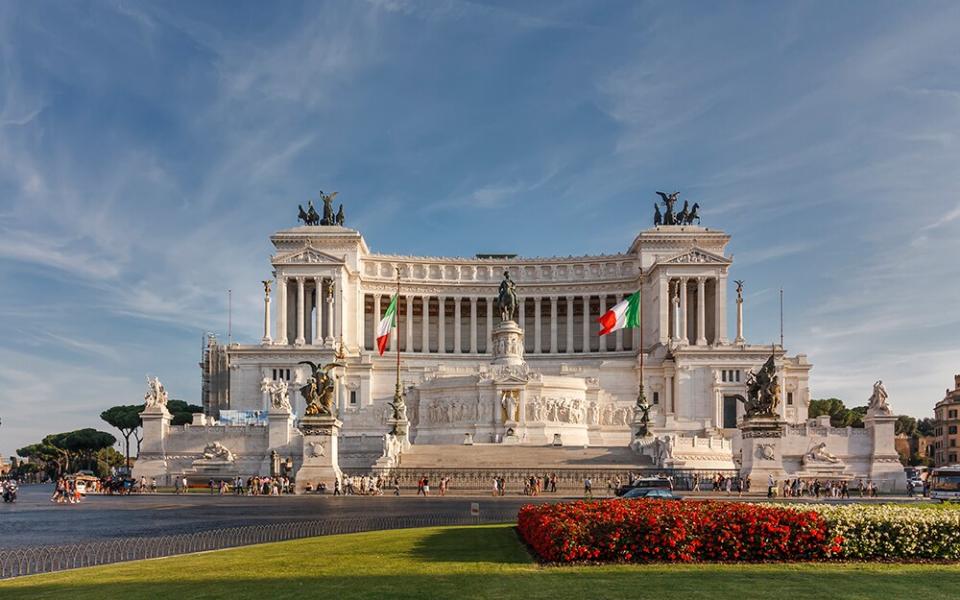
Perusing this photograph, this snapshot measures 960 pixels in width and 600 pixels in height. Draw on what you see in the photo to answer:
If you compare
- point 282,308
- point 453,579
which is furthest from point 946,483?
point 282,308

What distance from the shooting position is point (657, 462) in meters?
63.7

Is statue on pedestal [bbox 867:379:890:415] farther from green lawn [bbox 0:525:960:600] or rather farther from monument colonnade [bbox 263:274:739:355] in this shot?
A: green lawn [bbox 0:525:960:600]

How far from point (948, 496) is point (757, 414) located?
40.6ft

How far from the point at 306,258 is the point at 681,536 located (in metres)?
95.8

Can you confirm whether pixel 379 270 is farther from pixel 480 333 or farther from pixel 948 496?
pixel 948 496

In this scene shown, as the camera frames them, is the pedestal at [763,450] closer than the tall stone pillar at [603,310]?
Yes

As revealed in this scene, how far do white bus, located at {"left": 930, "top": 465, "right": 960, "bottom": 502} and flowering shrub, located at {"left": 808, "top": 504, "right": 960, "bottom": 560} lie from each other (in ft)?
120

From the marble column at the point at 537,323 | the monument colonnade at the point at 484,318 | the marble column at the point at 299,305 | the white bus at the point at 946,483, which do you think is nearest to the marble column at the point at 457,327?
the monument colonnade at the point at 484,318

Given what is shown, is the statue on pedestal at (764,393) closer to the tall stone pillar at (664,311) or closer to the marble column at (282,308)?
the tall stone pillar at (664,311)

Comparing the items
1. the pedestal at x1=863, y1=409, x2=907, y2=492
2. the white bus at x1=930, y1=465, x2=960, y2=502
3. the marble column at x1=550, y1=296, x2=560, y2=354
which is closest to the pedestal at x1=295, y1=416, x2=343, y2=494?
the white bus at x1=930, y1=465, x2=960, y2=502

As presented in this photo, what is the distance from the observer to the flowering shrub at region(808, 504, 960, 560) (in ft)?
68.1

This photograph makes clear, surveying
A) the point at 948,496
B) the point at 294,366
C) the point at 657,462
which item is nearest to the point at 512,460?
the point at 657,462

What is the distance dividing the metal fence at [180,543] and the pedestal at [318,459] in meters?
20.0

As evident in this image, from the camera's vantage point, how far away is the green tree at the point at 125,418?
131 meters
